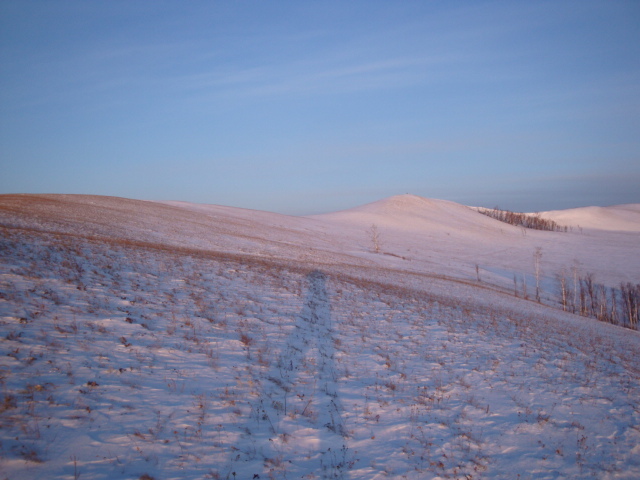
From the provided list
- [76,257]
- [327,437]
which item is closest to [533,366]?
[327,437]

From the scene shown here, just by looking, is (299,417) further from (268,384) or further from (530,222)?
(530,222)

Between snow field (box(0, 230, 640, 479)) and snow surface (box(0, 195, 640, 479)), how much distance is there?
0.04m

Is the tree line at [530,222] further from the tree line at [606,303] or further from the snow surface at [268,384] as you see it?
the snow surface at [268,384]

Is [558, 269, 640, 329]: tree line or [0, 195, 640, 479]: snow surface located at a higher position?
[0, 195, 640, 479]: snow surface

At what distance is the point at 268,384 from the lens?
805 cm

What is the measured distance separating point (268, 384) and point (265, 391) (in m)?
0.30

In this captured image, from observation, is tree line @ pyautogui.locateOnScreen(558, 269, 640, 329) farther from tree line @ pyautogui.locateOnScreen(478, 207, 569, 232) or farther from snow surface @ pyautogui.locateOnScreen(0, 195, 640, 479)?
tree line @ pyautogui.locateOnScreen(478, 207, 569, 232)

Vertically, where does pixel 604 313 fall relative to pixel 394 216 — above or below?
below

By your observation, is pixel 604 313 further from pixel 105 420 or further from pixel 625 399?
pixel 105 420

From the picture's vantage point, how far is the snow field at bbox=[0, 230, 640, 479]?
5.73m

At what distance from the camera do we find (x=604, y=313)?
54.8m

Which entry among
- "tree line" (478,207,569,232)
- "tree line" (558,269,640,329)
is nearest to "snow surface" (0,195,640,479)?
"tree line" (558,269,640,329)

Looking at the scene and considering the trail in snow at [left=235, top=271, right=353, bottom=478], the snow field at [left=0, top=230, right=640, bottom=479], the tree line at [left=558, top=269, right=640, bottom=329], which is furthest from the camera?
the tree line at [left=558, top=269, right=640, bottom=329]

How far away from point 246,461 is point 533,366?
9.79m
